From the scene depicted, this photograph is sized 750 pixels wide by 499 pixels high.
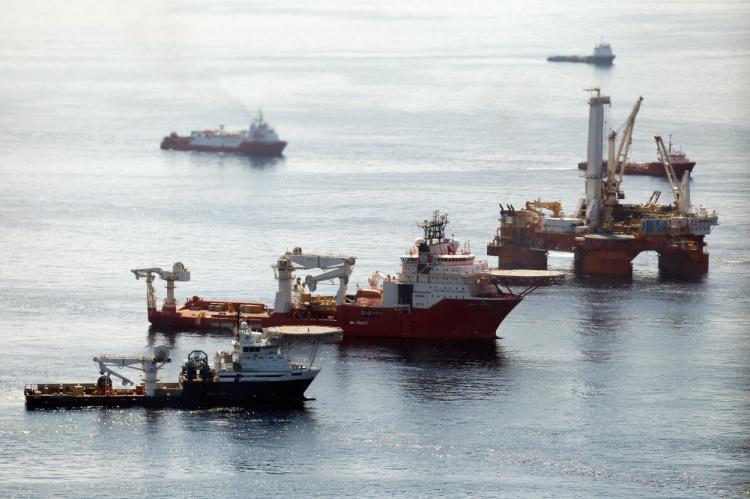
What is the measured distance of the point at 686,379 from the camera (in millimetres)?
89625

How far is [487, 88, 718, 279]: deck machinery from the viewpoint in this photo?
124 m

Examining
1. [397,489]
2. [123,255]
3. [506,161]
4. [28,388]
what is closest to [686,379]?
[397,489]

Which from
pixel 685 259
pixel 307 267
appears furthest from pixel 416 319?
pixel 685 259

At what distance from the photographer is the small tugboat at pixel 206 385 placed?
82.2 metres

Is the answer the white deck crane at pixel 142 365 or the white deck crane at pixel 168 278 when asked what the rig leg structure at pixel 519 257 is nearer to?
the white deck crane at pixel 168 278

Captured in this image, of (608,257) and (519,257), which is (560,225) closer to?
(519,257)

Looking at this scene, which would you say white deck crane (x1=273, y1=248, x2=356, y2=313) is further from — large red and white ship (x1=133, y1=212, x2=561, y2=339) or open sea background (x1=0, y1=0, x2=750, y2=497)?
open sea background (x1=0, y1=0, x2=750, y2=497)

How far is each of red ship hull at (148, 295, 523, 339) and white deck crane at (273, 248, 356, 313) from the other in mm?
691

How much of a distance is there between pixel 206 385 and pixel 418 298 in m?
19.8

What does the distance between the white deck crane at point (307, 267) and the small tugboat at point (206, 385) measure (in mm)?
16229

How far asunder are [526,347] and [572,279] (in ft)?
84.4

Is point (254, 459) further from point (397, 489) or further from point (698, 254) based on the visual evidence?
point (698, 254)

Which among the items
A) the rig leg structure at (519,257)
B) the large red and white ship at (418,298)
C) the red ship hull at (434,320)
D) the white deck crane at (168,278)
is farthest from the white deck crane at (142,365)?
the rig leg structure at (519,257)

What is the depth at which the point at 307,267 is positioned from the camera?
101m
